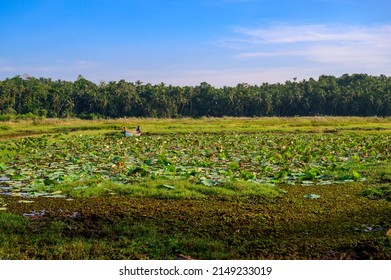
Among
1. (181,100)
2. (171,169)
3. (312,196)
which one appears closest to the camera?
(312,196)

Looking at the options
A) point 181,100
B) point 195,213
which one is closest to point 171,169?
point 195,213

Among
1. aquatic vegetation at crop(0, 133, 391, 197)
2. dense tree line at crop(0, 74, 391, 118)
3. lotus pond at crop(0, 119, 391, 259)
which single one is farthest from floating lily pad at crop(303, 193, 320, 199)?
dense tree line at crop(0, 74, 391, 118)

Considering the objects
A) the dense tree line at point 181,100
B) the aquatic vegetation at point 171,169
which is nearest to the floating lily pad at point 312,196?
the aquatic vegetation at point 171,169

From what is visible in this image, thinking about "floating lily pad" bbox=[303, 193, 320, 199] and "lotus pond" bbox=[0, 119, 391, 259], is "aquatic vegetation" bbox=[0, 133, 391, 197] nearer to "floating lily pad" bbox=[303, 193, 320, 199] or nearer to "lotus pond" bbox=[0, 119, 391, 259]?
"lotus pond" bbox=[0, 119, 391, 259]

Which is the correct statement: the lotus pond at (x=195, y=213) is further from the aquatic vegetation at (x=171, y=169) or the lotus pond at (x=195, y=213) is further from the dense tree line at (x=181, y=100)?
the dense tree line at (x=181, y=100)

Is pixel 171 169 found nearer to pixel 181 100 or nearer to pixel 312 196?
pixel 312 196

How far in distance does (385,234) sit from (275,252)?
1.81 meters

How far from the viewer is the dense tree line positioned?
76.1m

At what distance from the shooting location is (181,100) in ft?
270

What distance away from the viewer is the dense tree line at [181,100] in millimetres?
76125

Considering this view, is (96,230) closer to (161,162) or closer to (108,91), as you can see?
(161,162)

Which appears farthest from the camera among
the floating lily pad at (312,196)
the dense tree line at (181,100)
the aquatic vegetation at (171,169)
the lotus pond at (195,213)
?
the dense tree line at (181,100)

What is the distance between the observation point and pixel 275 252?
17.1 ft
